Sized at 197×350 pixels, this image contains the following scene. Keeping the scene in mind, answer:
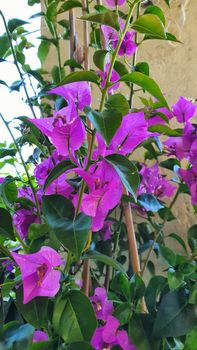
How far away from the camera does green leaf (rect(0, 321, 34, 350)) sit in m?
0.46

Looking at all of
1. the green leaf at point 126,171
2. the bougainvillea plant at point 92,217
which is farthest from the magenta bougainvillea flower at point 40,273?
the green leaf at point 126,171

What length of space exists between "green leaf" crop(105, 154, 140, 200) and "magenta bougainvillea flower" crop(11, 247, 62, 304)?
4.3 inches

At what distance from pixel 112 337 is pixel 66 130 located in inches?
10.7

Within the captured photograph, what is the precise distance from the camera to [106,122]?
1.32 feet

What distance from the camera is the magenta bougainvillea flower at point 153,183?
0.74m

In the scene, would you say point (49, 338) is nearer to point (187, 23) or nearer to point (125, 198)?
point (125, 198)

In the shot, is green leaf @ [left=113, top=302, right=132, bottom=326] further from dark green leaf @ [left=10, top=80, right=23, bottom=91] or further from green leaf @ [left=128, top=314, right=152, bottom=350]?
dark green leaf @ [left=10, top=80, right=23, bottom=91]

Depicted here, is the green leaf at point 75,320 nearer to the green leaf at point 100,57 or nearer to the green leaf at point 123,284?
the green leaf at point 123,284

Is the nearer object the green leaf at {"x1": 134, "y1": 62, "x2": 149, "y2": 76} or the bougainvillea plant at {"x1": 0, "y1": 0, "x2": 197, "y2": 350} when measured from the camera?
the bougainvillea plant at {"x1": 0, "y1": 0, "x2": 197, "y2": 350}

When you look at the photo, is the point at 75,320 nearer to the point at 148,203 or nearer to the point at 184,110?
the point at 148,203

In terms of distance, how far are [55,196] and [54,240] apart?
6 centimetres

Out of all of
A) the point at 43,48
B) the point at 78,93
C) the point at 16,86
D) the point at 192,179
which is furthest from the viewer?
the point at 43,48

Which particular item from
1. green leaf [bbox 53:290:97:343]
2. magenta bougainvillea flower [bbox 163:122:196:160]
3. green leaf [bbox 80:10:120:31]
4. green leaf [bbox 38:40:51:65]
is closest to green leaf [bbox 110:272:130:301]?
green leaf [bbox 53:290:97:343]

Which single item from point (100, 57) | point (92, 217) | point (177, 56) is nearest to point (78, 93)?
point (100, 57)
